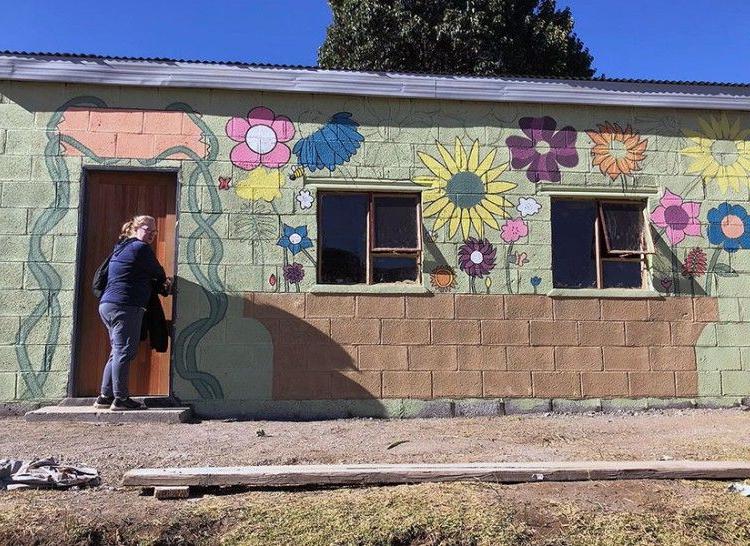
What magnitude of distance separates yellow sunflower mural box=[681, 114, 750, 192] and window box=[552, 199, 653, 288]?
857 millimetres

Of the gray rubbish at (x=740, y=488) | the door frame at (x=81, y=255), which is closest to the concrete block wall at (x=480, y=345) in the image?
the door frame at (x=81, y=255)

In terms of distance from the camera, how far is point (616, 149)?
7.65m

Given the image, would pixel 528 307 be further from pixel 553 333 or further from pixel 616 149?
pixel 616 149

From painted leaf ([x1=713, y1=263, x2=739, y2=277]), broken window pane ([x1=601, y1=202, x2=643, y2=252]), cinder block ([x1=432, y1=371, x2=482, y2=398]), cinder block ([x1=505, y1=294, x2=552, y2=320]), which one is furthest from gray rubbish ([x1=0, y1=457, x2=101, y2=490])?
painted leaf ([x1=713, y1=263, x2=739, y2=277])

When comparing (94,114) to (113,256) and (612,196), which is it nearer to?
(113,256)

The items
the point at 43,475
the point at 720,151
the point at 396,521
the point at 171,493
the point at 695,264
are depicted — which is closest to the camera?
the point at 396,521

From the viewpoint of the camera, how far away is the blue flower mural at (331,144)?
286 inches

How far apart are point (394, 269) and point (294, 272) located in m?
1.08

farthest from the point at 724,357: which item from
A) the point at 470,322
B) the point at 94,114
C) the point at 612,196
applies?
the point at 94,114

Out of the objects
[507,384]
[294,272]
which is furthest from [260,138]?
[507,384]

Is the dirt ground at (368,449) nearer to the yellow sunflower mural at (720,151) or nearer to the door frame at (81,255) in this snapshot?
the door frame at (81,255)

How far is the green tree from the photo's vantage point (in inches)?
640

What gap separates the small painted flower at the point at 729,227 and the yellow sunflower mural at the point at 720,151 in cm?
25

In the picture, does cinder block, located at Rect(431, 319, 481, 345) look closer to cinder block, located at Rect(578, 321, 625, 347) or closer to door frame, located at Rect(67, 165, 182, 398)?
cinder block, located at Rect(578, 321, 625, 347)
